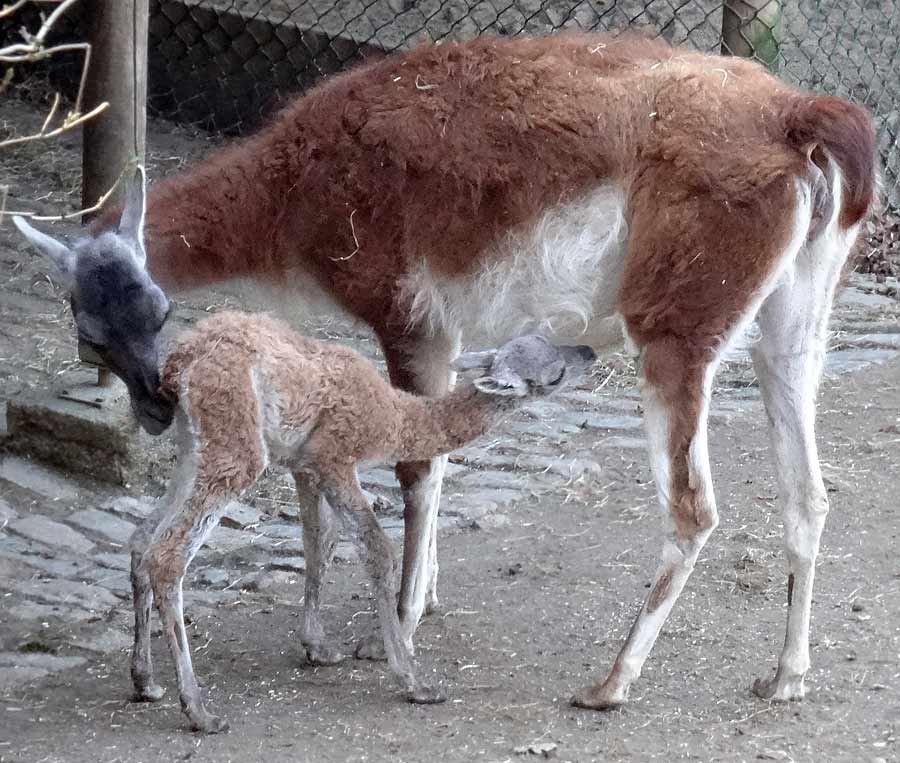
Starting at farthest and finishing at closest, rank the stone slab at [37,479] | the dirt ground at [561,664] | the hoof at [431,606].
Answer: the stone slab at [37,479] < the hoof at [431,606] < the dirt ground at [561,664]

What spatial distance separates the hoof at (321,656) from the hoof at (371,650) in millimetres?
92

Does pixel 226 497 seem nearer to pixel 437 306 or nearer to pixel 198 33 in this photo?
pixel 437 306

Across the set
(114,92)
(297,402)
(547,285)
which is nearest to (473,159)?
(547,285)

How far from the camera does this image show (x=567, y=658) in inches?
173

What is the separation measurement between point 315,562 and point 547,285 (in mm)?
1142

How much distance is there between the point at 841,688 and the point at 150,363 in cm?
229

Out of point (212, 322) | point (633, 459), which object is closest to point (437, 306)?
Answer: point (212, 322)

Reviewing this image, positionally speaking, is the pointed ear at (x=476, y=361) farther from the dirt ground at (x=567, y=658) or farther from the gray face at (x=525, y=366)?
the dirt ground at (x=567, y=658)

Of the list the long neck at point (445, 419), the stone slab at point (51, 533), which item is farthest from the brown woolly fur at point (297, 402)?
the stone slab at point (51, 533)

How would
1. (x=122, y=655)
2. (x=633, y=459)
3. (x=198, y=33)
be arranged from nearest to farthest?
(x=122, y=655)
(x=633, y=459)
(x=198, y=33)

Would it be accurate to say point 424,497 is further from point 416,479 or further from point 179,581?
point 179,581

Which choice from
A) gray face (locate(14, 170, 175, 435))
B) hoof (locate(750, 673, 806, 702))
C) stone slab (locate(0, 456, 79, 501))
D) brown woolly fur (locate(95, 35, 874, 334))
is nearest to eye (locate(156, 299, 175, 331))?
gray face (locate(14, 170, 175, 435))

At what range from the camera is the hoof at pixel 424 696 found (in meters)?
3.99

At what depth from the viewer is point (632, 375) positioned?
7289 mm
